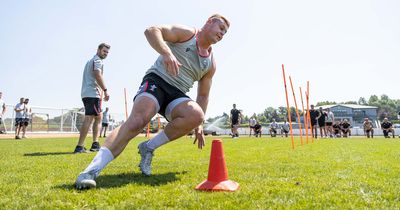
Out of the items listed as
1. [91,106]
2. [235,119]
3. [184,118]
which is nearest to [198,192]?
[184,118]

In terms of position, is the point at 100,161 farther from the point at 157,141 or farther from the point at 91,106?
the point at 91,106

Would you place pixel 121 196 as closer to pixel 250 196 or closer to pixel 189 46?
pixel 250 196

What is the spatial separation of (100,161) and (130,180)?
444 mm

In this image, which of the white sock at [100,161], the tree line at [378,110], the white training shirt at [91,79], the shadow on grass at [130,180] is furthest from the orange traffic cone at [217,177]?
the tree line at [378,110]

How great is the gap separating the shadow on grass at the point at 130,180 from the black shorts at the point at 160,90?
2.42ft

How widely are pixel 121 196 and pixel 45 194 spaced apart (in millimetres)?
597

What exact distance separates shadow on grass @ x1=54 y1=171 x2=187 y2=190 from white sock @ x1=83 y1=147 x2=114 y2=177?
0.16 m

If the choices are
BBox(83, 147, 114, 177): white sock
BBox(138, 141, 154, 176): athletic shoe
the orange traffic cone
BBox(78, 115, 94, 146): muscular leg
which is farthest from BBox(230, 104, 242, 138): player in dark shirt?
BBox(83, 147, 114, 177): white sock

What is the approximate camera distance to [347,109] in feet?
327

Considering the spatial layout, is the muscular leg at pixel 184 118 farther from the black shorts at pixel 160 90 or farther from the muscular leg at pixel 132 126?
the muscular leg at pixel 132 126

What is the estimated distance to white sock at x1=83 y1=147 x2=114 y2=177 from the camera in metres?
2.66

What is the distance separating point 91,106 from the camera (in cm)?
636

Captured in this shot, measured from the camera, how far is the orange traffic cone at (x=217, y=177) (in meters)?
2.57

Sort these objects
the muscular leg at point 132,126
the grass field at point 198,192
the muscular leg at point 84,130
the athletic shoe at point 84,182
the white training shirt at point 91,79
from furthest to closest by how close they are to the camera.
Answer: the white training shirt at point 91,79
the muscular leg at point 84,130
the muscular leg at point 132,126
the athletic shoe at point 84,182
the grass field at point 198,192
